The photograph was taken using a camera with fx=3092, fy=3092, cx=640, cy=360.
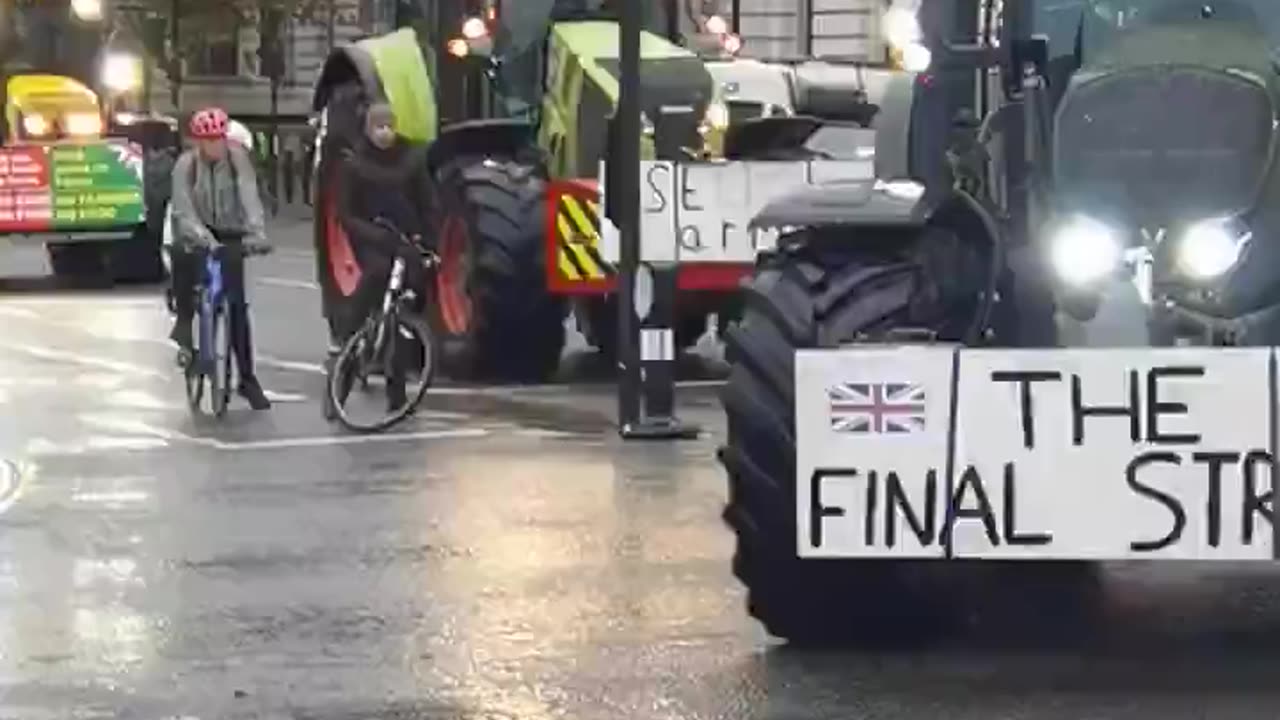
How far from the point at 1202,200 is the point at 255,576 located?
415cm

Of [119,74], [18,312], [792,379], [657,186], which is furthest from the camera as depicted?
[119,74]

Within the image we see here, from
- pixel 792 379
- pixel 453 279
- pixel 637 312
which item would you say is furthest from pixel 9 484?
pixel 792 379

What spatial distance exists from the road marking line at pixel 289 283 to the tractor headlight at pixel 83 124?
93.9 inches

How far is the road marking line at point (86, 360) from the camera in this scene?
2041 cm

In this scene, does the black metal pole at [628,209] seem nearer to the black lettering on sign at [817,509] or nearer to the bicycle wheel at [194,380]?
the bicycle wheel at [194,380]

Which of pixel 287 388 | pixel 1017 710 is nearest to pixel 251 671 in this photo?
pixel 1017 710

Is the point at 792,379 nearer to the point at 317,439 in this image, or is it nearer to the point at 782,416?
the point at 782,416

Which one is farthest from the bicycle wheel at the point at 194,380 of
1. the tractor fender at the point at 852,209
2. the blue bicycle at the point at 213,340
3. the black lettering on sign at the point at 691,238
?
the tractor fender at the point at 852,209

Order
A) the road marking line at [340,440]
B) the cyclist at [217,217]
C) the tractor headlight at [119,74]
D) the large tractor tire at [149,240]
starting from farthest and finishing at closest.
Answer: the tractor headlight at [119,74]
the large tractor tire at [149,240]
the cyclist at [217,217]
the road marking line at [340,440]

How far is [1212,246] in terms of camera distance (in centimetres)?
911

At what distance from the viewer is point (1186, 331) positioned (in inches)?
361

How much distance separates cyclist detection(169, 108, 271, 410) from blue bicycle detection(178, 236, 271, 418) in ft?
0.18

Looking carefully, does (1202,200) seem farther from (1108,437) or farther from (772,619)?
(772,619)

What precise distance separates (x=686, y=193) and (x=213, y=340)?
2820mm
